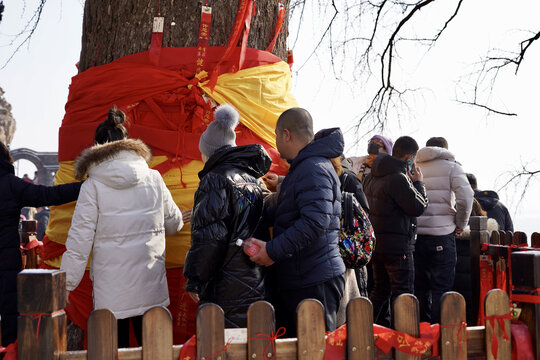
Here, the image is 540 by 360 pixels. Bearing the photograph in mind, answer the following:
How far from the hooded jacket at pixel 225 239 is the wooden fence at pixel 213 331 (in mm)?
668

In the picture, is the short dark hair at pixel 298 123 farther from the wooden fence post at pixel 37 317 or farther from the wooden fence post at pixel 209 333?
the wooden fence post at pixel 37 317

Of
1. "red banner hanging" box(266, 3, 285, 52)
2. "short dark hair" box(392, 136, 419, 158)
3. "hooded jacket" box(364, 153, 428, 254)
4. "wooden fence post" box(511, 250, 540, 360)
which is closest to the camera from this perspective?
"wooden fence post" box(511, 250, 540, 360)

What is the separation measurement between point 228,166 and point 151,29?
4.10 ft

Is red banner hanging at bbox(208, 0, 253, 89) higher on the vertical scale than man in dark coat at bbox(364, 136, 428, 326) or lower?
higher

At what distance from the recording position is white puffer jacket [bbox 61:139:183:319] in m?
2.92

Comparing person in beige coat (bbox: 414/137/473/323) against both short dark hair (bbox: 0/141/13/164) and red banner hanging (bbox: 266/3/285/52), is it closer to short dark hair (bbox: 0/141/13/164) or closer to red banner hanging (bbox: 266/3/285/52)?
red banner hanging (bbox: 266/3/285/52)

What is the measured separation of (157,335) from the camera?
6.03 ft

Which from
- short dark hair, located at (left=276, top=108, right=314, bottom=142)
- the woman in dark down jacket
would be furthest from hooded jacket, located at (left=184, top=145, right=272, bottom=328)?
short dark hair, located at (left=276, top=108, right=314, bottom=142)

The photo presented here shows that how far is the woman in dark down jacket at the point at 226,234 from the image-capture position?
2.61 m

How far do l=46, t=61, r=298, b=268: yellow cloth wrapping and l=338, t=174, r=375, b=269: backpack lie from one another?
0.73 meters

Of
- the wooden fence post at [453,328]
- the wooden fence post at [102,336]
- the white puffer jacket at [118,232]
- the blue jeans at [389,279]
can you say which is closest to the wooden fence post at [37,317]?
the wooden fence post at [102,336]

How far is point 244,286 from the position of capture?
266 centimetres

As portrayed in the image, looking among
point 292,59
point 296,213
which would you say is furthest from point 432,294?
point 296,213

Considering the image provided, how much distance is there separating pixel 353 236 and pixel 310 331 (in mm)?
1119
